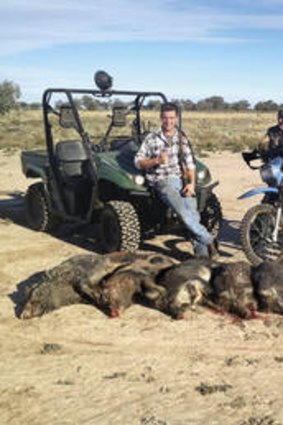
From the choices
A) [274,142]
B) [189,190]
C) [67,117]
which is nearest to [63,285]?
[189,190]

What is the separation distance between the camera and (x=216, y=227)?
986 cm

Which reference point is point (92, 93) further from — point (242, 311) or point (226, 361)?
point (226, 361)

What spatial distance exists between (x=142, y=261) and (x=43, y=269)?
6.38ft

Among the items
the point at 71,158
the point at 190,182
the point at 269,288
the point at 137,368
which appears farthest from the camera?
the point at 71,158

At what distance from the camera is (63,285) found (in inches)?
281

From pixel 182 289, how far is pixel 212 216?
313 cm

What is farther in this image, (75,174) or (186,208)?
(75,174)

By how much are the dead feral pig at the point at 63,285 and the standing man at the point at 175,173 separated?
1657mm

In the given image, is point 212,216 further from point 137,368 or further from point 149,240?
point 137,368

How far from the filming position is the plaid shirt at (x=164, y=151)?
888 centimetres

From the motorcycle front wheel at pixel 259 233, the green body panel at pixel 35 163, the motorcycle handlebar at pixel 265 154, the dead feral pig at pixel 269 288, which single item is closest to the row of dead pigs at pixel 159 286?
the dead feral pig at pixel 269 288

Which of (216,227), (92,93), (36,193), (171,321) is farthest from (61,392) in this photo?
(36,193)

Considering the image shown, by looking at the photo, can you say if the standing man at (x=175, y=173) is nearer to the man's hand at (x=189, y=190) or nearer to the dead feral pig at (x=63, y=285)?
the man's hand at (x=189, y=190)

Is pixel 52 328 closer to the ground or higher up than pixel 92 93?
closer to the ground
